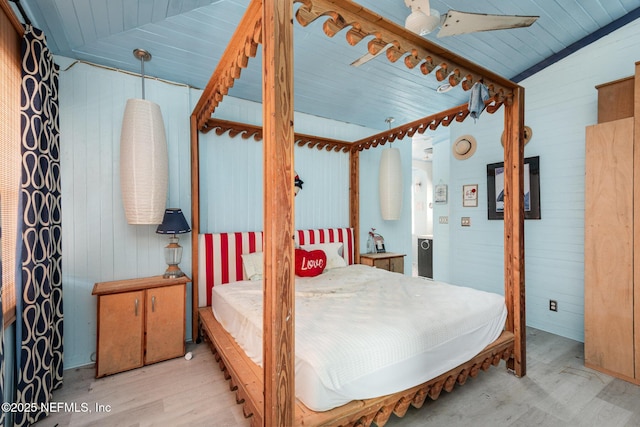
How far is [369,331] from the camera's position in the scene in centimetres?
171

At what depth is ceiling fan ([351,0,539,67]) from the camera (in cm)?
186

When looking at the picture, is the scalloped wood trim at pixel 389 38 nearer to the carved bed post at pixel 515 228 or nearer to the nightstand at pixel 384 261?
the carved bed post at pixel 515 228

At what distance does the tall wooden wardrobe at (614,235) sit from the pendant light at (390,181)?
2099 mm

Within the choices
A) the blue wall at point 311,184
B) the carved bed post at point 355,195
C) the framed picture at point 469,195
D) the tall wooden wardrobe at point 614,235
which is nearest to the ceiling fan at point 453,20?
the tall wooden wardrobe at point 614,235

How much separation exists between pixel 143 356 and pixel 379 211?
141 inches

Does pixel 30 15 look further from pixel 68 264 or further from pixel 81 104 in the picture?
pixel 68 264

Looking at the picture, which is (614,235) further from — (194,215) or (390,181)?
(194,215)

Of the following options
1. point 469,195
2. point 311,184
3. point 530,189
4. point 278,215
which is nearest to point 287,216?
point 278,215

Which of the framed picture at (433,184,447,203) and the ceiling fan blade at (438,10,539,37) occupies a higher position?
the ceiling fan blade at (438,10,539,37)

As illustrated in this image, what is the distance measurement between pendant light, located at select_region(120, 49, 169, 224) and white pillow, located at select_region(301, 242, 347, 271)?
1.80m

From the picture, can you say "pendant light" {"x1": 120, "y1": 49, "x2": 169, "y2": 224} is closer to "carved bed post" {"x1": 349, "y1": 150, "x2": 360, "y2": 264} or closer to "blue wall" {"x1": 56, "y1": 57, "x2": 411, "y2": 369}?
"blue wall" {"x1": 56, "y1": 57, "x2": 411, "y2": 369}

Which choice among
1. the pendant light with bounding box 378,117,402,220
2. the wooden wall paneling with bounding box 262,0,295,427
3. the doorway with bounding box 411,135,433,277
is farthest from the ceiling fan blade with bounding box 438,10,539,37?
the doorway with bounding box 411,135,433,277

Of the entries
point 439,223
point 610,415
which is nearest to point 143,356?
point 610,415

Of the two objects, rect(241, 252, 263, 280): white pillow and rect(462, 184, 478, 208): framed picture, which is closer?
rect(241, 252, 263, 280): white pillow
